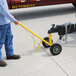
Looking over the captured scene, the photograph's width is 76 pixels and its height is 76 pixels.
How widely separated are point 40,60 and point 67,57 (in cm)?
67

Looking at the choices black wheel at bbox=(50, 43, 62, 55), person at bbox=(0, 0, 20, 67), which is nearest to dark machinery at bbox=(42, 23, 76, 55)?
black wheel at bbox=(50, 43, 62, 55)

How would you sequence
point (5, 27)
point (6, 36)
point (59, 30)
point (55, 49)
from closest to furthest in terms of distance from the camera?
point (5, 27)
point (6, 36)
point (55, 49)
point (59, 30)

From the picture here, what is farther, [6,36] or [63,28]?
[63,28]

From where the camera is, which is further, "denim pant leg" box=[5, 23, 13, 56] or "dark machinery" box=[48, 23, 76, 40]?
"dark machinery" box=[48, 23, 76, 40]

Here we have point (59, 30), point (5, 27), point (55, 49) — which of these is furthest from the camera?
point (59, 30)

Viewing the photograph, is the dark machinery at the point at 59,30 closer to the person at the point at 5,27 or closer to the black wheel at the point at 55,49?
the black wheel at the point at 55,49

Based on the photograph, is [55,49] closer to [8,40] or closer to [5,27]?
[8,40]

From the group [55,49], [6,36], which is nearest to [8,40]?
[6,36]

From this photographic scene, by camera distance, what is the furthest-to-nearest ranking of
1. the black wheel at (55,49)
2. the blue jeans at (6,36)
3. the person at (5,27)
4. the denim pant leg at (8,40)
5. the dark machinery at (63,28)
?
the dark machinery at (63,28)
the black wheel at (55,49)
the denim pant leg at (8,40)
the blue jeans at (6,36)
the person at (5,27)

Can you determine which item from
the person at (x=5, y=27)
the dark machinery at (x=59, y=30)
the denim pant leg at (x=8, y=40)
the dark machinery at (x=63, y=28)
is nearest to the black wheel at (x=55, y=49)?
the dark machinery at (x=59, y=30)

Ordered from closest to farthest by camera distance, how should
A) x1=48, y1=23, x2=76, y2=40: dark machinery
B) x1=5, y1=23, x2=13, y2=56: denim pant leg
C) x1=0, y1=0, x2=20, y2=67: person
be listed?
x1=0, y1=0, x2=20, y2=67: person → x1=5, y1=23, x2=13, y2=56: denim pant leg → x1=48, y1=23, x2=76, y2=40: dark machinery

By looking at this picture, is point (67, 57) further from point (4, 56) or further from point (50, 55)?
point (4, 56)

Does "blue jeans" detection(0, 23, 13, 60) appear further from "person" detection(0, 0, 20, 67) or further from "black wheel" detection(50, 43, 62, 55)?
"black wheel" detection(50, 43, 62, 55)

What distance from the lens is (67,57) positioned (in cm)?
376
